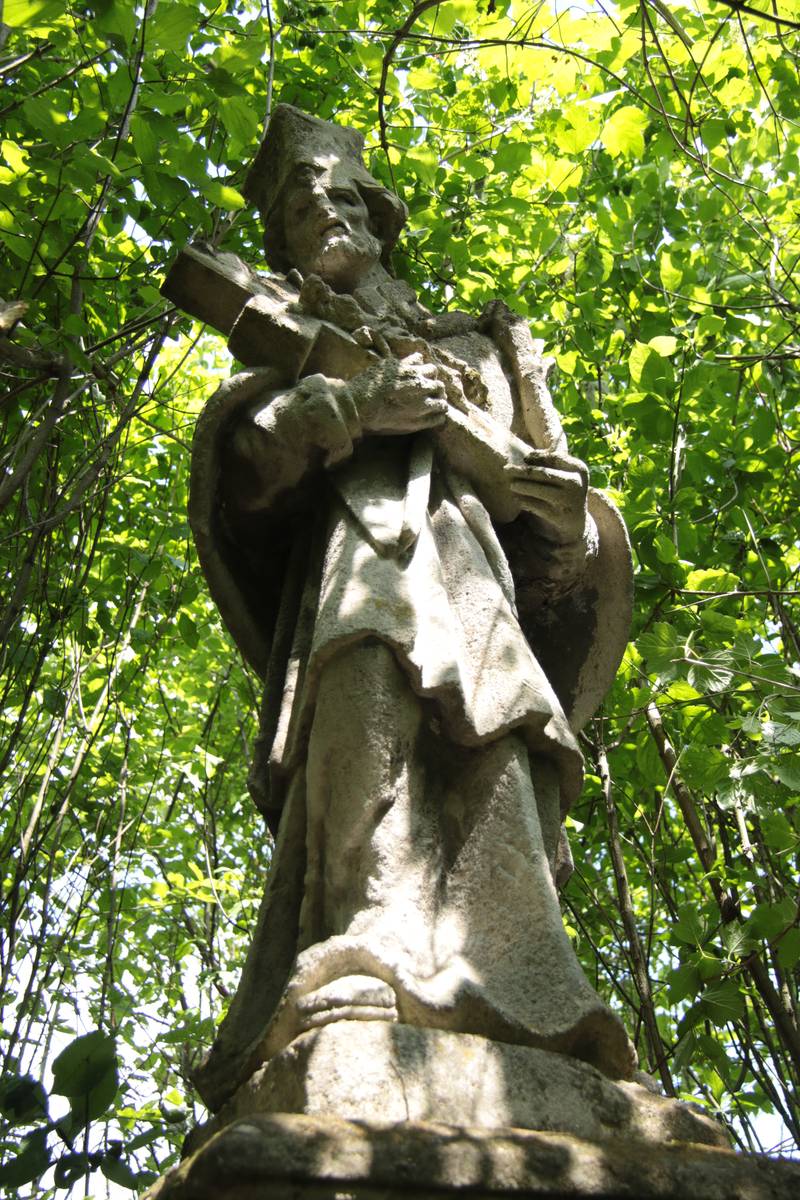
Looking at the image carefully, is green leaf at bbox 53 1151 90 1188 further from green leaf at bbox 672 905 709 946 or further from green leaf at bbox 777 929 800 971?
green leaf at bbox 777 929 800 971

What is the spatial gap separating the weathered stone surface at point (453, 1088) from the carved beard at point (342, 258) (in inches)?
121

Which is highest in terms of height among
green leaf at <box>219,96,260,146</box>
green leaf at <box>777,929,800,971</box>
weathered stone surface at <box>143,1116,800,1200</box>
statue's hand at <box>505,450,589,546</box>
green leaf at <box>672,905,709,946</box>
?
green leaf at <box>219,96,260,146</box>

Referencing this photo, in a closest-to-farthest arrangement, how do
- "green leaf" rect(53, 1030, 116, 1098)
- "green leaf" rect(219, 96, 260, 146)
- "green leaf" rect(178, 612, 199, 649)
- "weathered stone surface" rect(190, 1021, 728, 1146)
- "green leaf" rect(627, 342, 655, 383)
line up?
"green leaf" rect(53, 1030, 116, 1098), "weathered stone surface" rect(190, 1021, 728, 1146), "green leaf" rect(219, 96, 260, 146), "green leaf" rect(627, 342, 655, 383), "green leaf" rect(178, 612, 199, 649)

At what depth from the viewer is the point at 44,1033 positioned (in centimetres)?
682

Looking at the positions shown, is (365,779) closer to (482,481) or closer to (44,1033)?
(482,481)

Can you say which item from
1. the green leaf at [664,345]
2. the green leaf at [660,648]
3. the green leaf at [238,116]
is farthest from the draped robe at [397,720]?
the green leaf at [664,345]

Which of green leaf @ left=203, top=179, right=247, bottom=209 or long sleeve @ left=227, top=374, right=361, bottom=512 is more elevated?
green leaf @ left=203, top=179, right=247, bottom=209

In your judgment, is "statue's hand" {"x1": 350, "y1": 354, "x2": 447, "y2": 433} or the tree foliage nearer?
"statue's hand" {"x1": 350, "y1": 354, "x2": 447, "y2": 433}

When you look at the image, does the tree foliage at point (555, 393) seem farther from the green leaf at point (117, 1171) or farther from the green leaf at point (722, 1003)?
the green leaf at point (117, 1171)

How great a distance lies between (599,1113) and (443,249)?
6.65m

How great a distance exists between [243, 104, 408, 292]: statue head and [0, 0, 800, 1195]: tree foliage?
0.78 ft

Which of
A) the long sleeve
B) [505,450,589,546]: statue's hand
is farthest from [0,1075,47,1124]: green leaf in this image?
[505,450,589,546]: statue's hand

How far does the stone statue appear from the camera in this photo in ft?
9.20

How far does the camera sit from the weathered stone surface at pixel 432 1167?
2.00m
